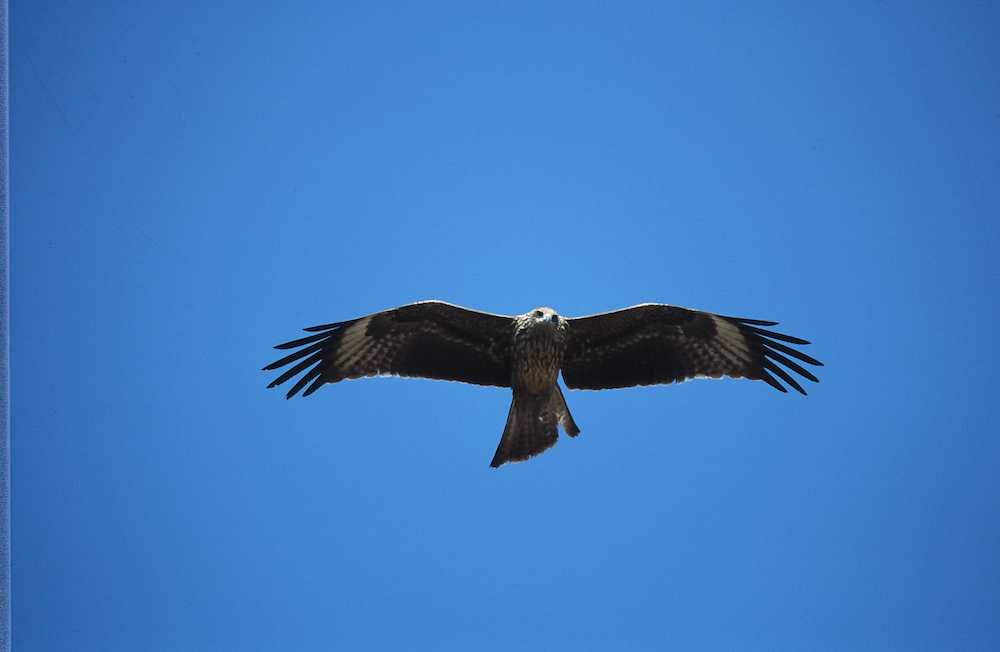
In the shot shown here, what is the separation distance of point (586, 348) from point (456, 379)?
1.10m

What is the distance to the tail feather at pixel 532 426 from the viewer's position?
7.31 m

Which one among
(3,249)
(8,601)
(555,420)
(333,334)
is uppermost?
(333,334)

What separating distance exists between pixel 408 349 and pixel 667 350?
2.15m

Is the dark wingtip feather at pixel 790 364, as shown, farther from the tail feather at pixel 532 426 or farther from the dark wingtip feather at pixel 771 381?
the tail feather at pixel 532 426

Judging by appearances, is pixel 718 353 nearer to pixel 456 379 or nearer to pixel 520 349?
pixel 520 349

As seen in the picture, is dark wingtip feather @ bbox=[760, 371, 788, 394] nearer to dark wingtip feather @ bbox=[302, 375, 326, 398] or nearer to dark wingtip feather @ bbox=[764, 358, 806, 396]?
dark wingtip feather @ bbox=[764, 358, 806, 396]

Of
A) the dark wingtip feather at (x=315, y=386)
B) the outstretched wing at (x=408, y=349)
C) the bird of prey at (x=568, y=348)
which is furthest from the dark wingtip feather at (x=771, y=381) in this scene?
the dark wingtip feather at (x=315, y=386)

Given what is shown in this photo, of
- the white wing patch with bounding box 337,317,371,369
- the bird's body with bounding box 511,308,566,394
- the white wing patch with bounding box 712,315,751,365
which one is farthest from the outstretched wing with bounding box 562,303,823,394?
the white wing patch with bounding box 337,317,371,369

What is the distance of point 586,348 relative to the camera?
7.81m

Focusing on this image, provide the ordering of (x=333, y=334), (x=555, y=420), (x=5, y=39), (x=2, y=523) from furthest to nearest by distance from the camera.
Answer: (x=333, y=334) < (x=555, y=420) < (x=5, y=39) < (x=2, y=523)

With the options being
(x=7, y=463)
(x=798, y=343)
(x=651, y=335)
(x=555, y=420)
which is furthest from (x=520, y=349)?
(x=7, y=463)

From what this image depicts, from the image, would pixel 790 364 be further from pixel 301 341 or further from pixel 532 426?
pixel 301 341

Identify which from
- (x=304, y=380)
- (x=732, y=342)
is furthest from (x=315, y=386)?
(x=732, y=342)

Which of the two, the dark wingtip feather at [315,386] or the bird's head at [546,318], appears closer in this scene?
the bird's head at [546,318]
